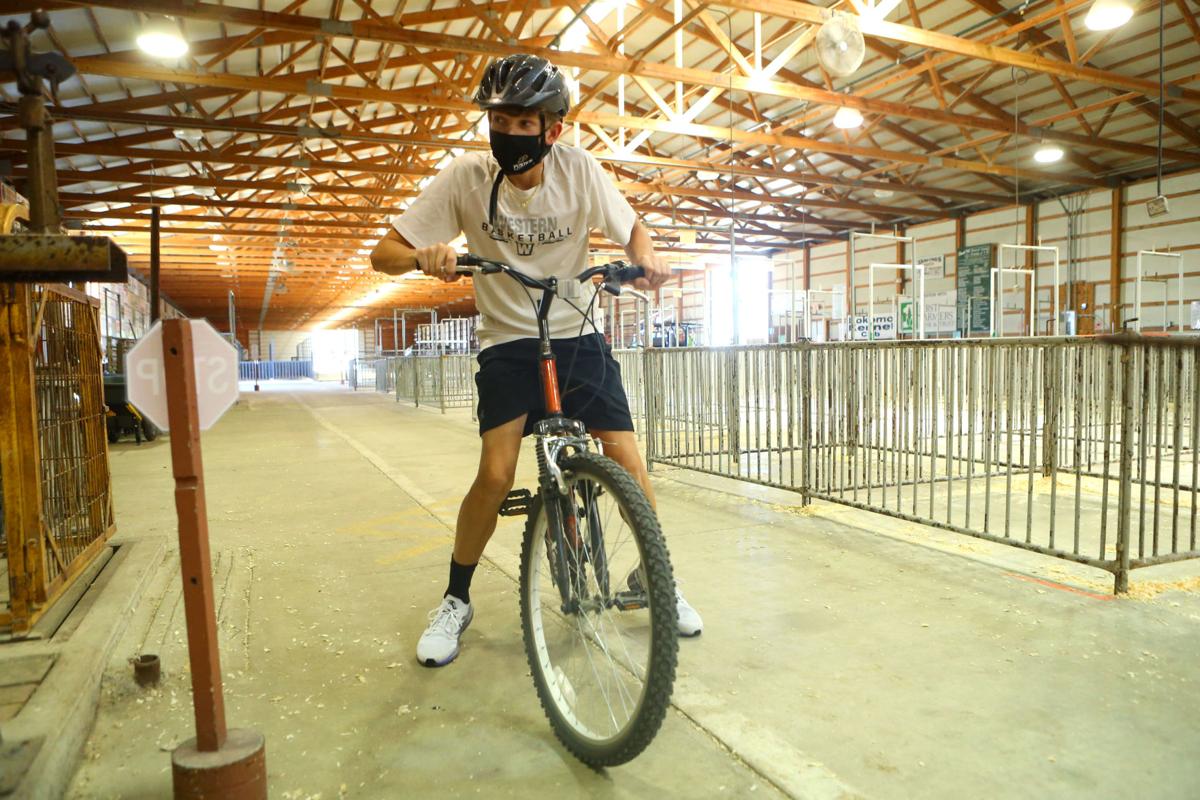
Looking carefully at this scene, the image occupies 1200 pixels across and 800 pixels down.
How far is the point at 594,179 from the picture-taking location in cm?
244

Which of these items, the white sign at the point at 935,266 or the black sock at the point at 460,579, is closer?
the black sock at the point at 460,579

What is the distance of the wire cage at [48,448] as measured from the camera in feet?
7.73

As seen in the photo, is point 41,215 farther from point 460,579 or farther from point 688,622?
point 688,622

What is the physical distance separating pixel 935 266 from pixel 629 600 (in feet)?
79.2

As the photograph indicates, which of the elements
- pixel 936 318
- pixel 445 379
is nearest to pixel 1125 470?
pixel 445 379

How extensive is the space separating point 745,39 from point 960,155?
27.6ft

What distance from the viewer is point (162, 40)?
9.02m

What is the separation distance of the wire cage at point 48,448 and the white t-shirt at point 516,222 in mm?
1349

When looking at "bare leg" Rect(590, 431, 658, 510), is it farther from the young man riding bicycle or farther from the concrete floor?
the concrete floor

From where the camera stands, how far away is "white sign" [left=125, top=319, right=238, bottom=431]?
1501 mm

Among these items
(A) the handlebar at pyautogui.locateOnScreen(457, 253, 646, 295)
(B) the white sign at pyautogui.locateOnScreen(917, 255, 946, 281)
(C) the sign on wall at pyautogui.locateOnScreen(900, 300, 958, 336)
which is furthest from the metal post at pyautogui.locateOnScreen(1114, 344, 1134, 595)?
(B) the white sign at pyautogui.locateOnScreen(917, 255, 946, 281)

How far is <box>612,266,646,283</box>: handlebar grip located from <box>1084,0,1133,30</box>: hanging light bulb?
910 centimetres

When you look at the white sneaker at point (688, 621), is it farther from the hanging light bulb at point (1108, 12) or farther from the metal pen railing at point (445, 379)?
the metal pen railing at point (445, 379)

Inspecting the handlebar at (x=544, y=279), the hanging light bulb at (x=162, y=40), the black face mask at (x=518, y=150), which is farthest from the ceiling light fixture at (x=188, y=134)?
the handlebar at (x=544, y=279)
